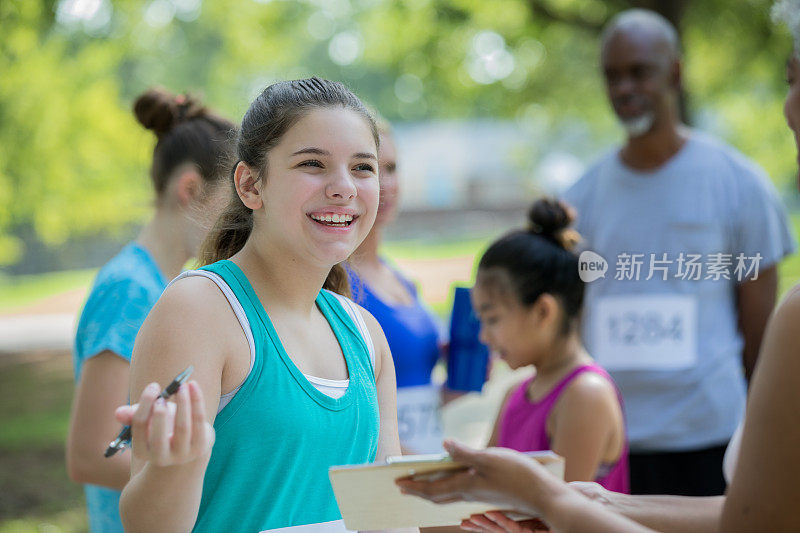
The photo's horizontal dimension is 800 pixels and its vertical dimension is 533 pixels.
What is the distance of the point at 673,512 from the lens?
190cm

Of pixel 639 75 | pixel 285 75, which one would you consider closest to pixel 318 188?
pixel 639 75

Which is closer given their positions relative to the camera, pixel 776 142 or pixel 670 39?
pixel 670 39

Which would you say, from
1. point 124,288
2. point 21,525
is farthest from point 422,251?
point 124,288

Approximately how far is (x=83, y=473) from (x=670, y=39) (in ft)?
10.2

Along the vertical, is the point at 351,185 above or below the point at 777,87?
below

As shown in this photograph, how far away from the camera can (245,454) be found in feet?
5.46

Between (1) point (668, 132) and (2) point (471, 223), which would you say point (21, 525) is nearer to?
(1) point (668, 132)

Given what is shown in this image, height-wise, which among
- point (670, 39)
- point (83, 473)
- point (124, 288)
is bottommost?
point (83, 473)

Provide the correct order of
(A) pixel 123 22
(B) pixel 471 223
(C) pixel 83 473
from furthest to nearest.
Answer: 1. (B) pixel 471 223
2. (A) pixel 123 22
3. (C) pixel 83 473

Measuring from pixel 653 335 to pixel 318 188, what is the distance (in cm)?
210

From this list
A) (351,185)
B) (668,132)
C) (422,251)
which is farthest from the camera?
(422,251)

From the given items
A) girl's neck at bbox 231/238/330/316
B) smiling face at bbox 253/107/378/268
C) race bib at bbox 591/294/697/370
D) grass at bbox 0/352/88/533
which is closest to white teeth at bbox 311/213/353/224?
smiling face at bbox 253/107/378/268

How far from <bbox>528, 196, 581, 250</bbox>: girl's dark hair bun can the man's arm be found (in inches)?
31.6

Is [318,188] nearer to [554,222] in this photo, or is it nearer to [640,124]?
[554,222]
